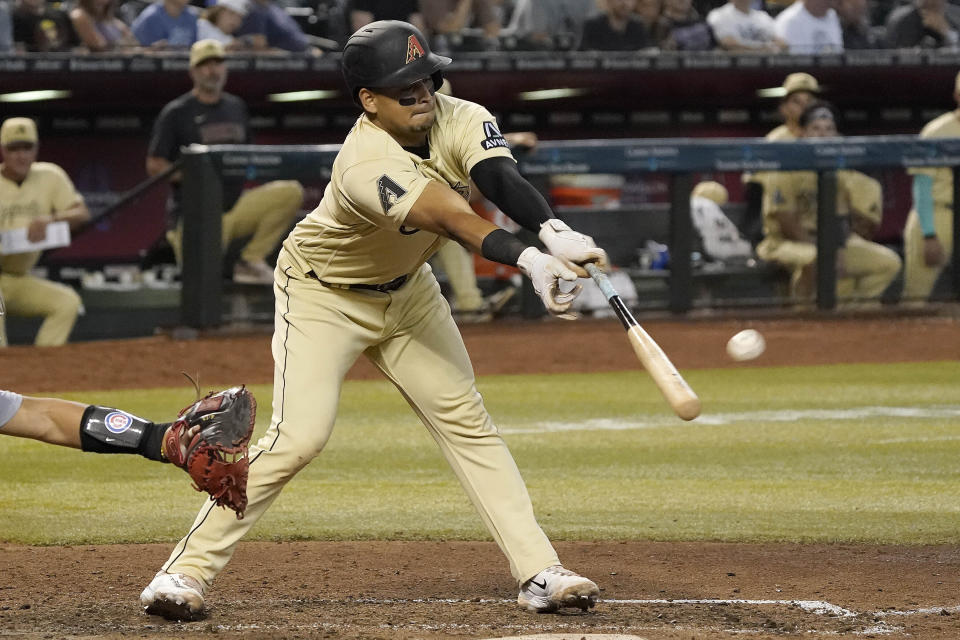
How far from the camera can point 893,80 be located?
14.2 meters

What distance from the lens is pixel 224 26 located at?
40.1ft

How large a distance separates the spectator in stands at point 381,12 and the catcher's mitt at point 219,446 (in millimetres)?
8472

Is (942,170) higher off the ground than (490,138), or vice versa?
(490,138)

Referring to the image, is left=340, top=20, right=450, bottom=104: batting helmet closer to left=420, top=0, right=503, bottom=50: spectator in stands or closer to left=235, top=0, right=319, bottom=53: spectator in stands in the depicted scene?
left=420, top=0, right=503, bottom=50: spectator in stands

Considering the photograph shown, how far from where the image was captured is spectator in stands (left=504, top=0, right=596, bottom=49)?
13.0 m

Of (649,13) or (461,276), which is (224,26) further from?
(649,13)

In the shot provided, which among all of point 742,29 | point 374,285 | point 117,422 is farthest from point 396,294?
point 742,29

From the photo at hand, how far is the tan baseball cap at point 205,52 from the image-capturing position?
10.6 m

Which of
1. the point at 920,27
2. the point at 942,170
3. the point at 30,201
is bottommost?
the point at 942,170

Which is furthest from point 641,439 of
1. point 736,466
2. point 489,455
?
point 489,455

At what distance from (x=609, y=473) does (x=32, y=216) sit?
5284mm

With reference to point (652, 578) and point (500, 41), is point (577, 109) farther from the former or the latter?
point (652, 578)

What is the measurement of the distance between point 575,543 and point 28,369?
18.4 ft

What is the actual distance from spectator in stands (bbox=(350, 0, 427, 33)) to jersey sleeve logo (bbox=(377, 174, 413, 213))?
28.2 ft
